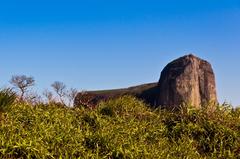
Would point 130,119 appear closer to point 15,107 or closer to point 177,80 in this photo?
point 15,107

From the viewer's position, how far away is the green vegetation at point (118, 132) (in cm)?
1120

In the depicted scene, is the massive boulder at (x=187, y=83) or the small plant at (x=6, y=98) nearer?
the small plant at (x=6, y=98)

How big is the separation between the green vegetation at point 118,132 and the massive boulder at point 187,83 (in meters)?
8.06

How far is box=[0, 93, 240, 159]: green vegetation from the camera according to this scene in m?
11.2

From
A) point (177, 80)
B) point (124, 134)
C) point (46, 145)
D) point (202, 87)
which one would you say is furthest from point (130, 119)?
point (202, 87)

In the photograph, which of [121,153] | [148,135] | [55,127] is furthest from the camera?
[148,135]

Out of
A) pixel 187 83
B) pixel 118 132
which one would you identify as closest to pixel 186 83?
pixel 187 83

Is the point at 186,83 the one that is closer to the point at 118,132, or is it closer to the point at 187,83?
the point at 187,83

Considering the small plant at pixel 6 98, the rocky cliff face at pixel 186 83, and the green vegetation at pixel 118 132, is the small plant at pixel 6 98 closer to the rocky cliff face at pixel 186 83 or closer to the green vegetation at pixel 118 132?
the green vegetation at pixel 118 132

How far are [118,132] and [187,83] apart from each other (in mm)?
13779

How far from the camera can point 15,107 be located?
1419cm

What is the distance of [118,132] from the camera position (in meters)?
13.0

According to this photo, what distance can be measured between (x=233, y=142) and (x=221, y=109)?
7.52ft

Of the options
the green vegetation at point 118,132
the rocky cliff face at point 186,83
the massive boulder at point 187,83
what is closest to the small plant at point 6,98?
the green vegetation at point 118,132
